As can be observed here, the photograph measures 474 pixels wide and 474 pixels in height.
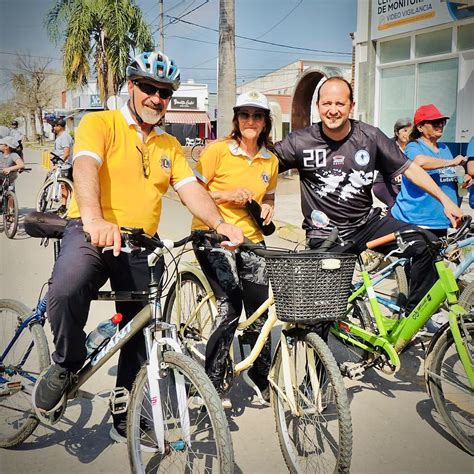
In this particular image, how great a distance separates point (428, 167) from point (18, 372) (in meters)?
3.80

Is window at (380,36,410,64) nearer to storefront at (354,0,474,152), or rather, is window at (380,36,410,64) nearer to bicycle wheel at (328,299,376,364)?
storefront at (354,0,474,152)

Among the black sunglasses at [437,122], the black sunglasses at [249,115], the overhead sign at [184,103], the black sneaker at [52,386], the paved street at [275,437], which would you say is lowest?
the paved street at [275,437]

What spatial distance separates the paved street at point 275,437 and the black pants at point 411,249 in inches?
28.5

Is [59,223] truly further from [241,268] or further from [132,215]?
[241,268]

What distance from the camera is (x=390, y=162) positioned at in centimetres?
399

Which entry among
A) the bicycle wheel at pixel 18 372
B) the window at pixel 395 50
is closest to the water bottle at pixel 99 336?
the bicycle wheel at pixel 18 372

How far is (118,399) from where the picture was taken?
10.2ft

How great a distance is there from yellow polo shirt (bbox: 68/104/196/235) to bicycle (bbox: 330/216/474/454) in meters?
1.61

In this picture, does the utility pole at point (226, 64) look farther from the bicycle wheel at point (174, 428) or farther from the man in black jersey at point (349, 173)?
the bicycle wheel at point (174, 428)

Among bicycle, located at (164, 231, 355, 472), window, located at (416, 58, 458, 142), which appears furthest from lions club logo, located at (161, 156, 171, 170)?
window, located at (416, 58, 458, 142)

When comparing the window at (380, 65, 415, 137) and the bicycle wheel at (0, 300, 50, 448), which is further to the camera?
the window at (380, 65, 415, 137)

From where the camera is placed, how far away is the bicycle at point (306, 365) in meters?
2.81

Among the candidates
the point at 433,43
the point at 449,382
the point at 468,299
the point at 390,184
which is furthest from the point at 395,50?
the point at 449,382

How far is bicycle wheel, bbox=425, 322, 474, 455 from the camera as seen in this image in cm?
333
